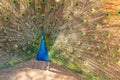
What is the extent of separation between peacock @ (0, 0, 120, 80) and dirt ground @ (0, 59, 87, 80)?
132mm

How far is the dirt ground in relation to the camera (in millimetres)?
3383

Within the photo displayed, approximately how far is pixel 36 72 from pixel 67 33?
0.69 meters

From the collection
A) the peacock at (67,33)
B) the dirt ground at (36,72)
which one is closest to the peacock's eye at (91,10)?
the peacock at (67,33)

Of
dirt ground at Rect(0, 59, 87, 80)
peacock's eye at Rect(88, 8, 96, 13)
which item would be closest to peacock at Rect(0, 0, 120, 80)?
peacock's eye at Rect(88, 8, 96, 13)

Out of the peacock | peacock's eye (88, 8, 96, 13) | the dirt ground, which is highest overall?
peacock's eye (88, 8, 96, 13)

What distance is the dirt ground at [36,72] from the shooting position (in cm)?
338

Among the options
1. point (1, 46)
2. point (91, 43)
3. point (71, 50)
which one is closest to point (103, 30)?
point (91, 43)

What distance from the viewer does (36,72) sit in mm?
3482

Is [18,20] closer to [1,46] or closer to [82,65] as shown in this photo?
[1,46]

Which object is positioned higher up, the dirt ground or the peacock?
the peacock

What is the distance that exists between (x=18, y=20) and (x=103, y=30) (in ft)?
3.92

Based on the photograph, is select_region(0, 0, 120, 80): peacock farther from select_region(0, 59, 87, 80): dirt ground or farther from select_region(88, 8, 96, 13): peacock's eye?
select_region(0, 59, 87, 80): dirt ground

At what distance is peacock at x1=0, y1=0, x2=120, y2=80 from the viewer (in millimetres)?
3361

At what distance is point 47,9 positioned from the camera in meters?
3.56
